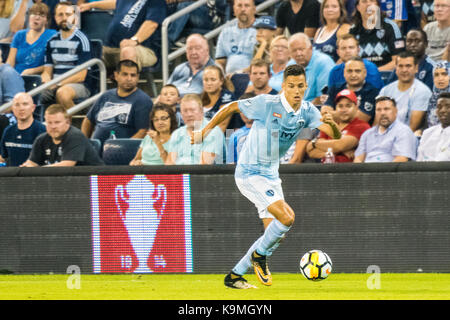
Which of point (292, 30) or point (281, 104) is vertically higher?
point (292, 30)

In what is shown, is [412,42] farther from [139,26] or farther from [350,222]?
[139,26]

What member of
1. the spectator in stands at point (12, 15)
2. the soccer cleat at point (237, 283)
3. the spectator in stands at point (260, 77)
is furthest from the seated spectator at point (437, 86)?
the spectator in stands at point (12, 15)

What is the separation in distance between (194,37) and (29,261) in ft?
14.0

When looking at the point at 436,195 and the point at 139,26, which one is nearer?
the point at 436,195

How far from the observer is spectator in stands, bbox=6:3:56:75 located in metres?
15.0

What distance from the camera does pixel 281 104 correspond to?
8773mm

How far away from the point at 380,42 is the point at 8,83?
20.2ft

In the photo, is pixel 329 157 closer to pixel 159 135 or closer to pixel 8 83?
pixel 159 135

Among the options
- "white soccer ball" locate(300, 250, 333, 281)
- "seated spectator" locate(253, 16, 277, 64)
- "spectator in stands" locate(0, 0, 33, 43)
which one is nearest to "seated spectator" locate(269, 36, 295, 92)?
"seated spectator" locate(253, 16, 277, 64)

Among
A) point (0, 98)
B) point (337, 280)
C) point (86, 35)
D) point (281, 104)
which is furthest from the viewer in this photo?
point (86, 35)

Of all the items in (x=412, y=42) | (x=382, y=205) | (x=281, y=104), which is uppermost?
(x=412, y=42)

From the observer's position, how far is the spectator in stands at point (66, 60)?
1445 centimetres

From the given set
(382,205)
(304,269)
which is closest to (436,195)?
(382,205)

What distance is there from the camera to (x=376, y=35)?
41.3 ft
